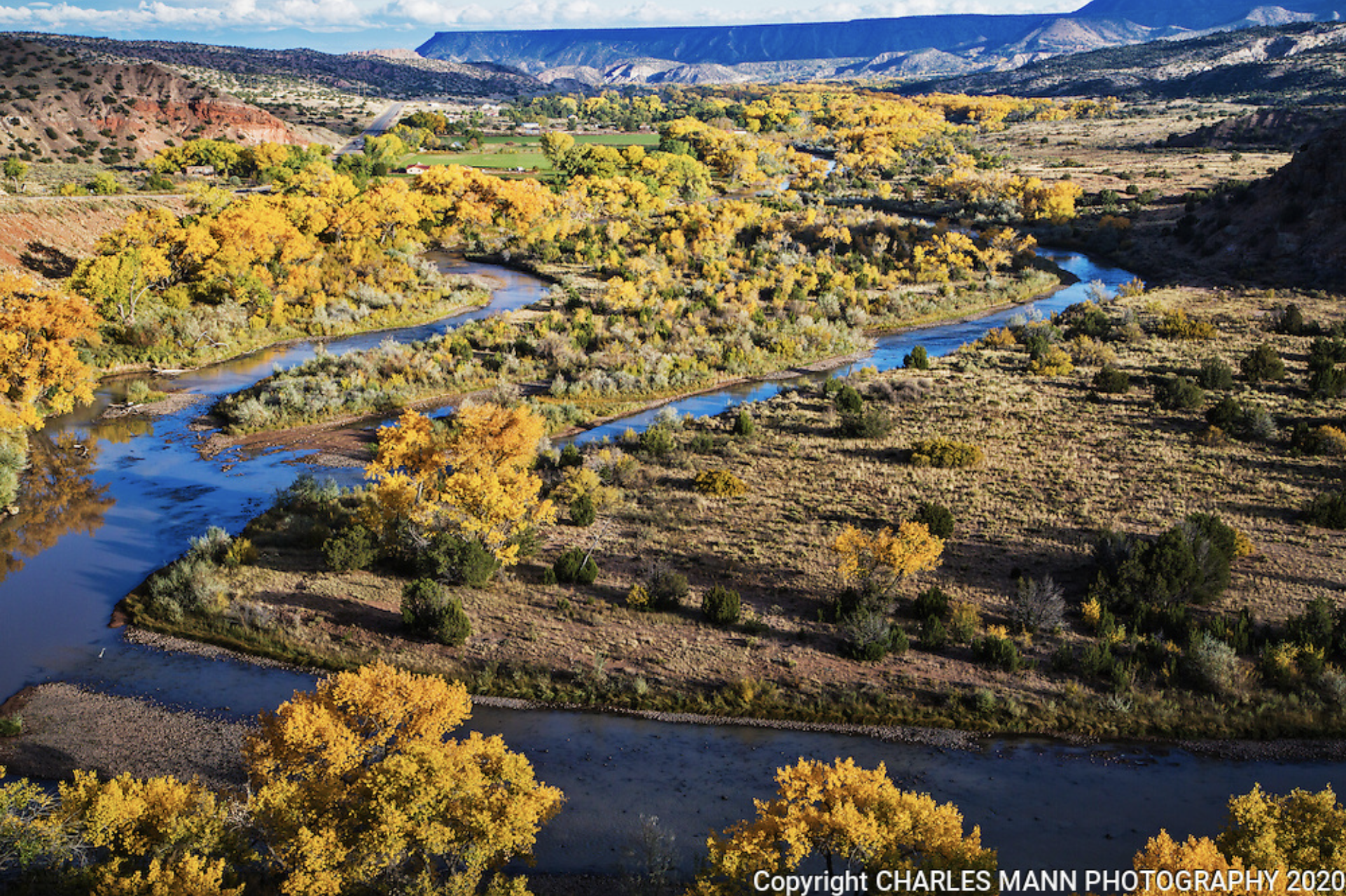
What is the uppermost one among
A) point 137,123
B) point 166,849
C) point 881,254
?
point 137,123

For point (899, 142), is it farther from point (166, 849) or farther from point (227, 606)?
point (166, 849)

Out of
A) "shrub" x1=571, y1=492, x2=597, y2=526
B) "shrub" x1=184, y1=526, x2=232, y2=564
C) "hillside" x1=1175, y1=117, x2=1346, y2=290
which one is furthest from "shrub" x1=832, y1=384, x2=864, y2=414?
"hillside" x1=1175, y1=117, x2=1346, y2=290

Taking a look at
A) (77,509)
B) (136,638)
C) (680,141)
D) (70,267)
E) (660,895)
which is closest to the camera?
(660,895)

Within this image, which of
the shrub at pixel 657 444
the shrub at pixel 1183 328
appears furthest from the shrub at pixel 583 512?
the shrub at pixel 1183 328

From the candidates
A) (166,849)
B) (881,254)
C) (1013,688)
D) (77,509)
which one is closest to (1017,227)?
(881,254)

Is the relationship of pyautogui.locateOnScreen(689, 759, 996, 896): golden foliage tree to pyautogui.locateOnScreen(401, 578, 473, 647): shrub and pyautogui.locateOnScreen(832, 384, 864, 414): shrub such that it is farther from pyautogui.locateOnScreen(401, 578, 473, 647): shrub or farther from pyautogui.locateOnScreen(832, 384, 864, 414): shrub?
pyautogui.locateOnScreen(832, 384, 864, 414): shrub

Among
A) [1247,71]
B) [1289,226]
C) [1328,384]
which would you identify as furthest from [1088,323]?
[1247,71]
